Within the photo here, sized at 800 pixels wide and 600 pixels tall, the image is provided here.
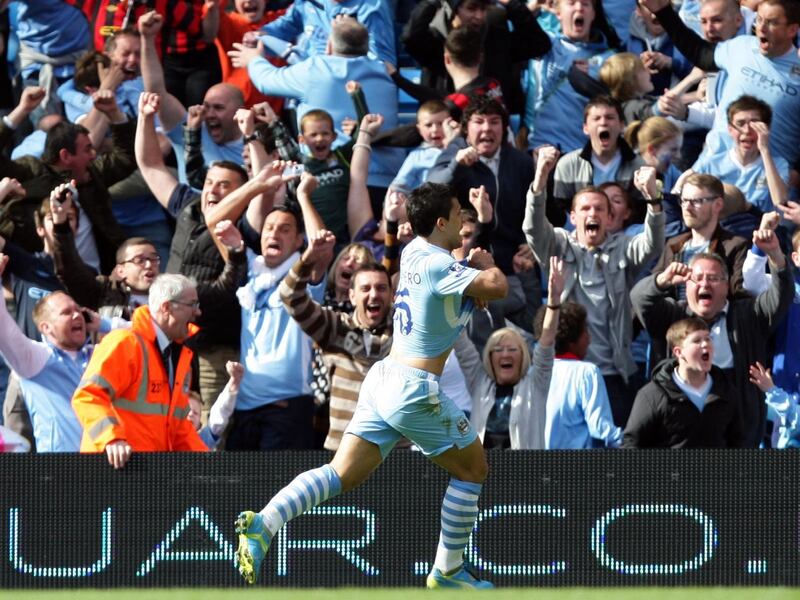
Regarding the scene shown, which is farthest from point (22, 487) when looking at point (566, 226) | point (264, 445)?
point (566, 226)

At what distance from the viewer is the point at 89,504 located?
8508 mm

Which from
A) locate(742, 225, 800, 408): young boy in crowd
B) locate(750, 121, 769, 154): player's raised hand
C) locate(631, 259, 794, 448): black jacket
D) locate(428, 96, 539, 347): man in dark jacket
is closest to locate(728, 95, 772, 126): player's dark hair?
locate(750, 121, 769, 154): player's raised hand

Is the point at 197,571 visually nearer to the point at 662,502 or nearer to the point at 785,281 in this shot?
the point at 662,502

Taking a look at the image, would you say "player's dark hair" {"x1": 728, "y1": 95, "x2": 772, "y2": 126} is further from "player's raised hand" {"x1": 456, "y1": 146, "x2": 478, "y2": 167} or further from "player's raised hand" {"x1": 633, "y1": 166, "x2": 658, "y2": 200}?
"player's raised hand" {"x1": 456, "y1": 146, "x2": 478, "y2": 167}

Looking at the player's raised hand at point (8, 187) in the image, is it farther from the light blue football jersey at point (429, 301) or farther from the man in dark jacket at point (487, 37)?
the light blue football jersey at point (429, 301)

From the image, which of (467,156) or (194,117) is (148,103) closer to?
(194,117)

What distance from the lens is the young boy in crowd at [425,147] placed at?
1102 cm

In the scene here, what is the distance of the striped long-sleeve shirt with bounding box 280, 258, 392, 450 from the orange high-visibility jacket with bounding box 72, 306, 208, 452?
79cm

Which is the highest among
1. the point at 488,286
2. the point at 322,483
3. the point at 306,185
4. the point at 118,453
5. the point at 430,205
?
the point at 430,205

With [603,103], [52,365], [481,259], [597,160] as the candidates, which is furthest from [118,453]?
[603,103]

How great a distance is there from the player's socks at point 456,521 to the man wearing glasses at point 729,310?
302 cm

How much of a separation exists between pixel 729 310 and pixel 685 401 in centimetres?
109

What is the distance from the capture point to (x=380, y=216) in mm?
11547

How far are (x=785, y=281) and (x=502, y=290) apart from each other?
3619mm
